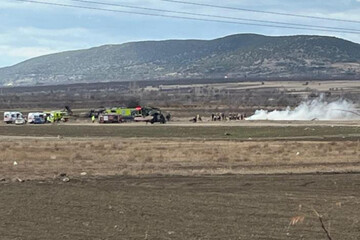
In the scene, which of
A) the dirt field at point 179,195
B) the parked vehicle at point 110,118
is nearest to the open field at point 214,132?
the parked vehicle at point 110,118

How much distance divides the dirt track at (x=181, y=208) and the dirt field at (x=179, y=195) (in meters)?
0.03

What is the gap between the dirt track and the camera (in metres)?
17.4

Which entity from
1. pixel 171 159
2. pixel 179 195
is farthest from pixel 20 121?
pixel 179 195

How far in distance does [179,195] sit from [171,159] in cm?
1718

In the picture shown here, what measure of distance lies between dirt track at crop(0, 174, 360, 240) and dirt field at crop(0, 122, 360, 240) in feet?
0.10

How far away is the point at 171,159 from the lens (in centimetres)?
4162

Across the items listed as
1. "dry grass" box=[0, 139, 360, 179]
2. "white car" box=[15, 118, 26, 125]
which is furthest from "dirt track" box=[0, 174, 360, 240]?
"white car" box=[15, 118, 26, 125]

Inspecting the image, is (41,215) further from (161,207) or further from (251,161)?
(251,161)

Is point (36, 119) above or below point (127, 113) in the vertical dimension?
below

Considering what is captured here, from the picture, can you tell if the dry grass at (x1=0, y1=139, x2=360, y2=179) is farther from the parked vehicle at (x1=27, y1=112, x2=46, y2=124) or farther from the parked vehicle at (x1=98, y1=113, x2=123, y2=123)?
the parked vehicle at (x1=27, y1=112, x2=46, y2=124)

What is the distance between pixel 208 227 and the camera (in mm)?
18000

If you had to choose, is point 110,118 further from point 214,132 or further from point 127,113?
point 214,132

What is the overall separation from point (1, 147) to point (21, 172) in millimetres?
19375

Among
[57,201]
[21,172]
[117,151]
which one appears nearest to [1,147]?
[117,151]
